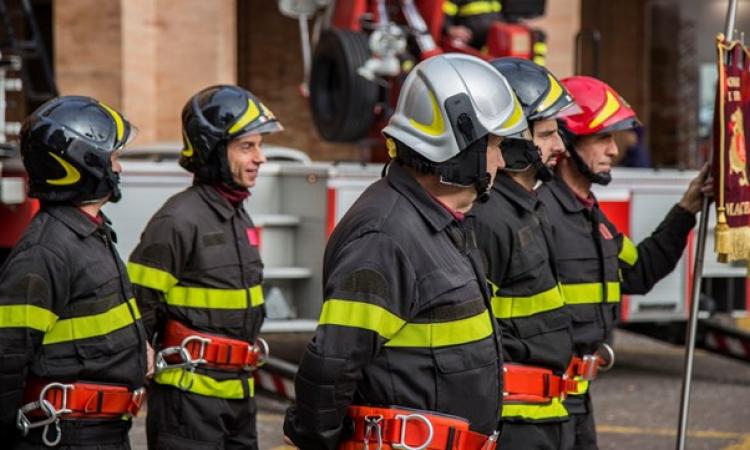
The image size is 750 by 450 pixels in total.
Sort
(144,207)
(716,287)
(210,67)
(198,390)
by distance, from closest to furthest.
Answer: (198,390)
(144,207)
(716,287)
(210,67)

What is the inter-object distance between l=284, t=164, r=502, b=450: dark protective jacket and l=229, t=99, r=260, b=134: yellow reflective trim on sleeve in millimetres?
1921

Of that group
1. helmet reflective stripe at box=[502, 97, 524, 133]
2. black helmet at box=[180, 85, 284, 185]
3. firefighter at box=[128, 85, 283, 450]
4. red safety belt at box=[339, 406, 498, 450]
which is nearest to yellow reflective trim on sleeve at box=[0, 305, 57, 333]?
firefighter at box=[128, 85, 283, 450]

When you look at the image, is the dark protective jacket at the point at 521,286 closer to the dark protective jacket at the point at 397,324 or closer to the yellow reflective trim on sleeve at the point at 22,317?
the dark protective jacket at the point at 397,324

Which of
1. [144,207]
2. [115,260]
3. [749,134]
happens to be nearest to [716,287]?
[144,207]

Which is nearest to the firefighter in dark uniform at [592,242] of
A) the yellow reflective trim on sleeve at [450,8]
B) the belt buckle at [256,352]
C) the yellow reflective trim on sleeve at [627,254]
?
the yellow reflective trim on sleeve at [627,254]

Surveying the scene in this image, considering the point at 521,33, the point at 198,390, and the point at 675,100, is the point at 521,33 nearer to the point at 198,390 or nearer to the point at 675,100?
the point at 198,390

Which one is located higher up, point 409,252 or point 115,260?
point 409,252

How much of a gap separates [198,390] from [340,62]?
5170 mm

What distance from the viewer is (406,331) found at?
3477 millimetres

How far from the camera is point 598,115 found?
16.8 ft

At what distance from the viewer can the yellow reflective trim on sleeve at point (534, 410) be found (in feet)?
14.4

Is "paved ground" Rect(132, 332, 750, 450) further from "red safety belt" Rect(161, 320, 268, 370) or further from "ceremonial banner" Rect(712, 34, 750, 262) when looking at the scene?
"ceremonial banner" Rect(712, 34, 750, 262)

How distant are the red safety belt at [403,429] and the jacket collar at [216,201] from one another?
198 cm

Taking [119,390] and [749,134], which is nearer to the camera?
[119,390]
